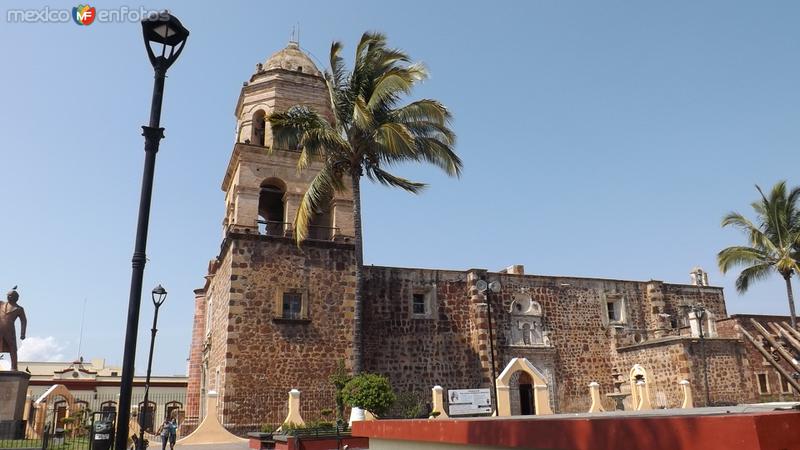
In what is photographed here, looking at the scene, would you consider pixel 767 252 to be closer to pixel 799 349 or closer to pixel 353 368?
pixel 353 368

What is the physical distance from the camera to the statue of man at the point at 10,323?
16.9m

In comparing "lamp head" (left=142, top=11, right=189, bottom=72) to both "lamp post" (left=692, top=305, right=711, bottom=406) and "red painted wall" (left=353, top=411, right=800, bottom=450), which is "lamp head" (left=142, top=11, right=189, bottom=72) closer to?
"red painted wall" (left=353, top=411, right=800, bottom=450)

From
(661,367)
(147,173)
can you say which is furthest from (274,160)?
(661,367)

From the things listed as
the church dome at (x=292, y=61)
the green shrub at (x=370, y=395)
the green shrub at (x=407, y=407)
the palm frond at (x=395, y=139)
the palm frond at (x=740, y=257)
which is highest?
the church dome at (x=292, y=61)

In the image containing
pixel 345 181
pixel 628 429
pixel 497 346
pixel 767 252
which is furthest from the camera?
pixel 767 252

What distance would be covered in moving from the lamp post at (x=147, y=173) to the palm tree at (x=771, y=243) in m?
26.8

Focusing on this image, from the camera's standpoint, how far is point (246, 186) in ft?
60.9

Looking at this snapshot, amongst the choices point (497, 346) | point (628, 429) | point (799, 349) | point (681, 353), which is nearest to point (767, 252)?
point (681, 353)

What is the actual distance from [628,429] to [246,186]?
1705cm

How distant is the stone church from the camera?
17.3 meters

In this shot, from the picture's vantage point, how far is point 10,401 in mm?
15648

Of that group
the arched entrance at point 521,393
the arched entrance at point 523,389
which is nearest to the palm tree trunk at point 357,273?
the arched entrance at point 523,389

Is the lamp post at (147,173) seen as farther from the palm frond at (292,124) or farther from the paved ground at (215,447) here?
the palm frond at (292,124)

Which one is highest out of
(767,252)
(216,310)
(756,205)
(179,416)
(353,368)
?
(756,205)
